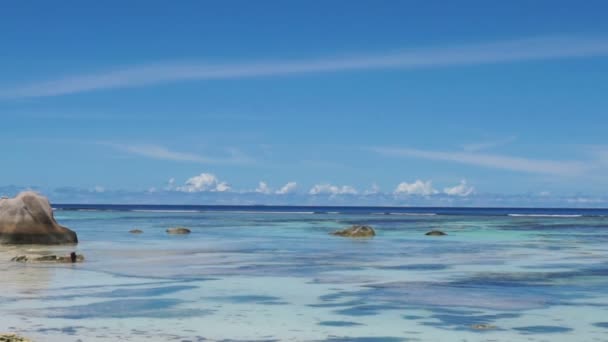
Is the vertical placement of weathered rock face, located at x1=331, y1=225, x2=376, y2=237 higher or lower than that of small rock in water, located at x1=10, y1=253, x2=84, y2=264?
higher

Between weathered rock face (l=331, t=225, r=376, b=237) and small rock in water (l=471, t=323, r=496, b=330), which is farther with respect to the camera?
weathered rock face (l=331, t=225, r=376, b=237)

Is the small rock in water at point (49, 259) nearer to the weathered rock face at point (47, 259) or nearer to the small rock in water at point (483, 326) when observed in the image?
the weathered rock face at point (47, 259)

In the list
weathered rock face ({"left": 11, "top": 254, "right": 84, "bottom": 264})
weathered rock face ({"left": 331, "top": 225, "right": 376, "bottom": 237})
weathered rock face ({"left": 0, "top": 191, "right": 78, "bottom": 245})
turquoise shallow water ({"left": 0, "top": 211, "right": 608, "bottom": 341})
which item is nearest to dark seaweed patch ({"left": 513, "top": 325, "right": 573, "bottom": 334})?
turquoise shallow water ({"left": 0, "top": 211, "right": 608, "bottom": 341})

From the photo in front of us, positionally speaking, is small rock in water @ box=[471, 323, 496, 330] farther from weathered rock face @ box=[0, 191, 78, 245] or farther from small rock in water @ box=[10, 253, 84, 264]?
weathered rock face @ box=[0, 191, 78, 245]

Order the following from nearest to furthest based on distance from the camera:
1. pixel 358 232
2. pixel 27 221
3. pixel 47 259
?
pixel 47 259 < pixel 27 221 < pixel 358 232

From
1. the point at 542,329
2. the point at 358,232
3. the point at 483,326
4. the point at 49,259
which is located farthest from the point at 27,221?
the point at 542,329

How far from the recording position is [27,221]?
3828cm

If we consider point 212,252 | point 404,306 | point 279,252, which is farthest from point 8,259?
point 404,306

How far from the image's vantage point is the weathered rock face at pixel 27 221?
3788 cm

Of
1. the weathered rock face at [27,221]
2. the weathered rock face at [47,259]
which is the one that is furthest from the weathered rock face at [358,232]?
the weathered rock face at [47,259]

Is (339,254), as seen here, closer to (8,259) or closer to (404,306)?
(8,259)

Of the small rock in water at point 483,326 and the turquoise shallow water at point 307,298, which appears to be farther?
the small rock in water at point 483,326

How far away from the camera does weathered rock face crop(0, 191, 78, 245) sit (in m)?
37.9

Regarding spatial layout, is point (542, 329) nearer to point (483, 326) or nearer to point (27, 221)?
point (483, 326)
